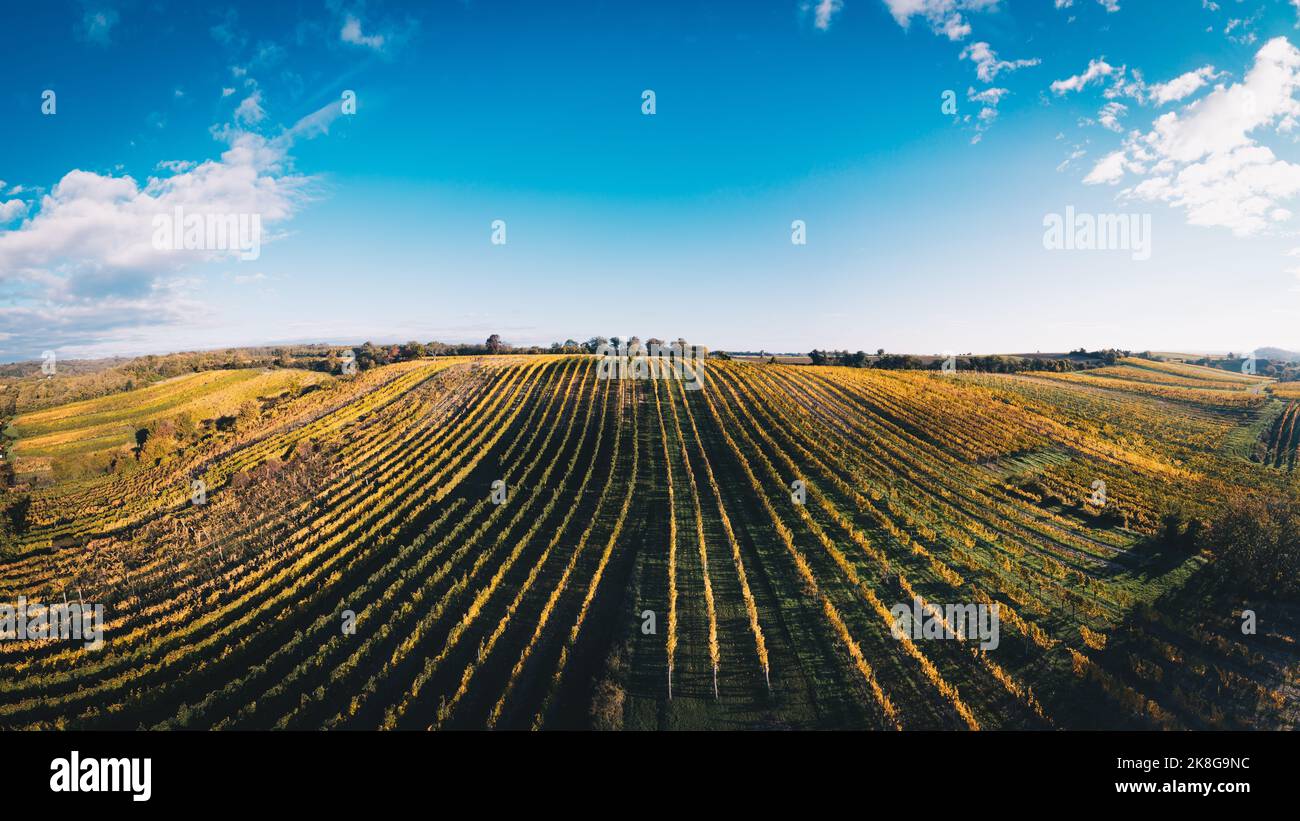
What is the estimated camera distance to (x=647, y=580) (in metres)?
22.7

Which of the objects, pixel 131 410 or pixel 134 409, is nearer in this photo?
pixel 131 410

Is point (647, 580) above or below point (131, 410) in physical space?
below

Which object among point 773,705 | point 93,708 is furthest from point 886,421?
point 93,708

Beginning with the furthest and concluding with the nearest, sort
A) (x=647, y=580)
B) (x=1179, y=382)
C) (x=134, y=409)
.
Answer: (x=1179, y=382)
(x=134, y=409)
(x=647, y=580)

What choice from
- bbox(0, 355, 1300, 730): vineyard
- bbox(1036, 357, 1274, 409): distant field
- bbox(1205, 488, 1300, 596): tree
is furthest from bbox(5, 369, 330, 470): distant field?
bbox(1036, 357, 1274, 409): distant field

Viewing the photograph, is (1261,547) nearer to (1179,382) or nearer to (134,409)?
(1179,382)

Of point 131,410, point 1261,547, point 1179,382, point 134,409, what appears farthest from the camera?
point 1179,382

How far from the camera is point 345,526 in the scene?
29078 millimetres

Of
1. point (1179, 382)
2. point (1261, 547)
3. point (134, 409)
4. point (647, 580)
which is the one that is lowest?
point (647, 580)

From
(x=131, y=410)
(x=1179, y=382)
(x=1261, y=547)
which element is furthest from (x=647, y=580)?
(x=1179, y=382)

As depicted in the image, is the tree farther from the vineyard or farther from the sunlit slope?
the sunlit slope

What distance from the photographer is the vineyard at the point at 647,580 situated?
15641 millimetres

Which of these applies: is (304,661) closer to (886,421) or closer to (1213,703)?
(1213,703)
